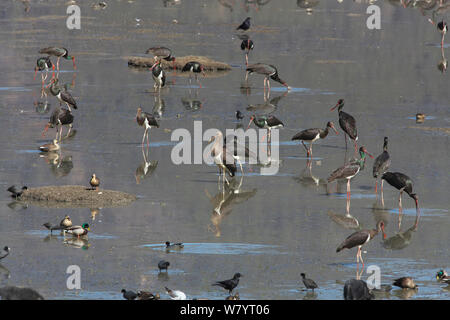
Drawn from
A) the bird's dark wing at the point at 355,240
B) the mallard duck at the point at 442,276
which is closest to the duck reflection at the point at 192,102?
the bird's dark wing at the point at 355,240

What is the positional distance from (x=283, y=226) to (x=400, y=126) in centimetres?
1077

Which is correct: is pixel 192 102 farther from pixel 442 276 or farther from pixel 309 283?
pixel 309 283

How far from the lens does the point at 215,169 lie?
75.9 feet

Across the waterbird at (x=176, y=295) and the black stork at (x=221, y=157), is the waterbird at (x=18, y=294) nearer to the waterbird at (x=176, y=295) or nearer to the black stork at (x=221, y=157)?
the waterbird at (x=176, y=295)

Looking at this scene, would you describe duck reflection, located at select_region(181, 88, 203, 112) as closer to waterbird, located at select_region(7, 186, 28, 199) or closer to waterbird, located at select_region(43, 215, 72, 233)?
waterbird, located at select_region(7, 186, 28, 199)

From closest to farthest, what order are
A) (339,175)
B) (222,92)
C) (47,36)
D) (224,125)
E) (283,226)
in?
(283,226)
(339,175)
(224,125)
(222,92)
(47,36)

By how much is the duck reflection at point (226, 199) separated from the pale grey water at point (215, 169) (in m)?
0.08

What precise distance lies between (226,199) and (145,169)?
9.65 ft

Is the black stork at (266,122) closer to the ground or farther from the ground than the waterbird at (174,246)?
farther from the ground

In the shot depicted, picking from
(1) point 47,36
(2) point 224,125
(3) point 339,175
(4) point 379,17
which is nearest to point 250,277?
(3) point 339,175

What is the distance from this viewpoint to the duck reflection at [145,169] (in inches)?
873

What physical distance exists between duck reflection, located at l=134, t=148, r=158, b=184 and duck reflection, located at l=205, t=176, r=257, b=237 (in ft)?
5.81
